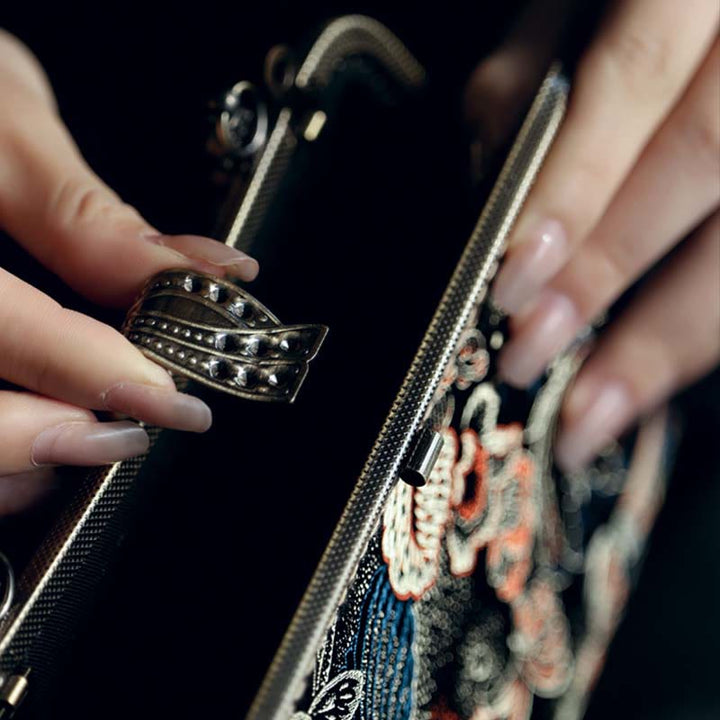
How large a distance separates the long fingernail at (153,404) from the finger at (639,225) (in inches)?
8.0

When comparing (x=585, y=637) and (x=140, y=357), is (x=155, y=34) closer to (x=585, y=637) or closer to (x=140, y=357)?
(x=140, y=357)

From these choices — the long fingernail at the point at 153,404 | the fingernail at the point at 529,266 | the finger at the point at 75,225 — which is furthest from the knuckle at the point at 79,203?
the fingernail at the point at 529,266

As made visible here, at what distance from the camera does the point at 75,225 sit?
1.20 ft

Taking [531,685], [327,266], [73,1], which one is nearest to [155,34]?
[73,1]

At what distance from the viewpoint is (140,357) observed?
31 cm

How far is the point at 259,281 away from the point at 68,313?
0.45 ft

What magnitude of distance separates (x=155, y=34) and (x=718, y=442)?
25.8 inches

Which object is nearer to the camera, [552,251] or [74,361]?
[74,361]

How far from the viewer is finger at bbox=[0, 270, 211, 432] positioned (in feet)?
1.01

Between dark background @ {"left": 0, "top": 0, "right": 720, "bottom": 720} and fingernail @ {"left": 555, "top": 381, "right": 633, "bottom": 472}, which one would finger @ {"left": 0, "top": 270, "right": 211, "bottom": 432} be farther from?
fingernail @ {"left": 555, "top": 381, "right": 633, "bottom": 472}

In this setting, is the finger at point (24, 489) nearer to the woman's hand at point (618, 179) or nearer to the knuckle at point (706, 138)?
the woman's hand at point (618, 179)

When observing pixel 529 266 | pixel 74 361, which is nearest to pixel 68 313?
pixel 74 361

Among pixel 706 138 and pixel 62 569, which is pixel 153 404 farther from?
pixel 706 138

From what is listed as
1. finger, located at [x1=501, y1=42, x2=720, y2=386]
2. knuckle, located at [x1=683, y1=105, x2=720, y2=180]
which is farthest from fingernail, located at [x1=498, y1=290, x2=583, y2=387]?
knuckle, located at [x1=683, y1=105, x2=720, y2=180]
